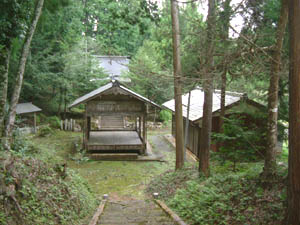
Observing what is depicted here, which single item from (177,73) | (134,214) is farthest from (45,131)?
(134,214)

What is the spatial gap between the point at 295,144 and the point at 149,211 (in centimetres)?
481

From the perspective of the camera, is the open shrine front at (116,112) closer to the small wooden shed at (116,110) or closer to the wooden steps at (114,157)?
the small wooden shed at (116,110)

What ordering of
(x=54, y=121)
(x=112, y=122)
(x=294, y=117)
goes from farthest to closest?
(x=112, y=122) < (x=54, y=121) < (x=294, y=117)

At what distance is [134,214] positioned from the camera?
7.67 metres

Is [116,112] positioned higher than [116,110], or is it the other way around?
[116,110]

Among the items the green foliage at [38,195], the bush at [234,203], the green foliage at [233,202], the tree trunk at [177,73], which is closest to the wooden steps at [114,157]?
the tree trunk at [177,73]

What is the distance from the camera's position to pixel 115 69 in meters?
43.2

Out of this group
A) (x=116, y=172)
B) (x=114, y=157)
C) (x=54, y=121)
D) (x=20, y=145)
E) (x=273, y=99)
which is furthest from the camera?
(x=54, y=121)

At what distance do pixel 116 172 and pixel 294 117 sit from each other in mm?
11043

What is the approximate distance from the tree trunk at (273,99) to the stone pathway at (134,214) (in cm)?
254

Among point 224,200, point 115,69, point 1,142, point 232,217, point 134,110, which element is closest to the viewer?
point 232,217

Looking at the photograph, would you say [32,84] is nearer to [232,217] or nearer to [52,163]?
[52,163]

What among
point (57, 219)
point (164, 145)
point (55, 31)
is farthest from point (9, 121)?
point (55, 31)

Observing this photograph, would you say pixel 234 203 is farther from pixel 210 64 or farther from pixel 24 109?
pixel 24 109
